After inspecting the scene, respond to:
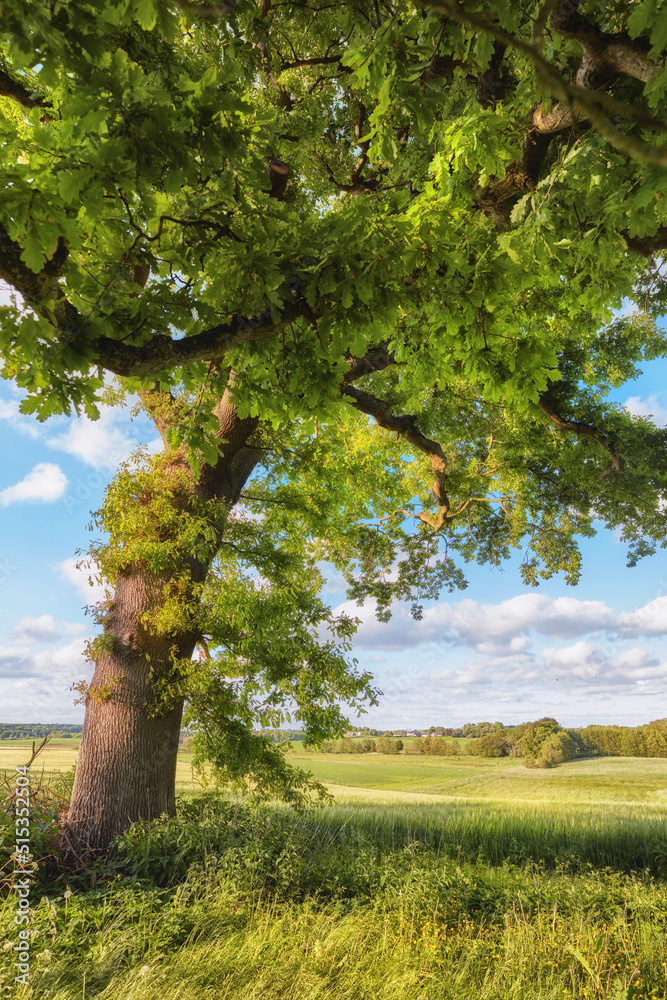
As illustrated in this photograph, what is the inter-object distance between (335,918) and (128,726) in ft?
10.5

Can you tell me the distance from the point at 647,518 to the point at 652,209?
1191 centimetres

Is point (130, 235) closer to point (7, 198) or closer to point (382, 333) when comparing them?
point (7, 198)

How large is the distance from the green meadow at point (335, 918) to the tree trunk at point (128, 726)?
387 mm

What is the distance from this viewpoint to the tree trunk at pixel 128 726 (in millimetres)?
6770

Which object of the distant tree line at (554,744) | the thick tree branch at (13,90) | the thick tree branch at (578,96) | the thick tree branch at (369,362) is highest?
the thick tree branch at (13,90)

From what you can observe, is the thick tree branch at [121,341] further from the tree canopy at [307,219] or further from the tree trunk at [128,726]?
the tree trunk at [128,726]

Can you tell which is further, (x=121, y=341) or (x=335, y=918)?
(x=335, y=918)

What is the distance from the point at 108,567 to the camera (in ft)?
24.3

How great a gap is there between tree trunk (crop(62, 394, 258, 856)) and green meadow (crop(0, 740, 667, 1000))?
387 millimetres

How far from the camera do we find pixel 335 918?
575cm

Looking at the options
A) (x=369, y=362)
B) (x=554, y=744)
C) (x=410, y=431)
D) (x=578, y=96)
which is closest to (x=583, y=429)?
(x=410, y=431)

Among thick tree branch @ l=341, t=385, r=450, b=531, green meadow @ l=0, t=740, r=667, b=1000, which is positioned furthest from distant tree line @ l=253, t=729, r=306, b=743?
thick tree branch @ l=341, t=385, r=450, b=531

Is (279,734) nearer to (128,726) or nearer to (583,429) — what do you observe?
(128,726)

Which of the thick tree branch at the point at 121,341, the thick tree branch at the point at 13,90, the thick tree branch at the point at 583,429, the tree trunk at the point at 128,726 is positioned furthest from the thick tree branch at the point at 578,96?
the thick tree branch at the point at 583,429
